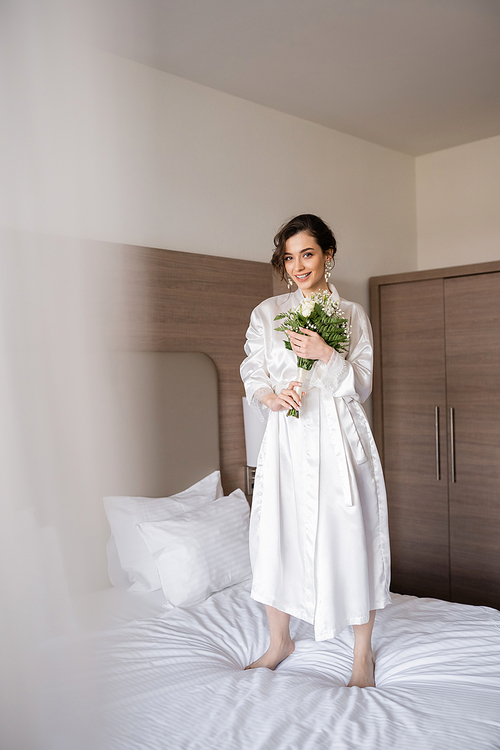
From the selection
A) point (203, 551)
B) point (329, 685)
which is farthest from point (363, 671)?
point (203, 551)

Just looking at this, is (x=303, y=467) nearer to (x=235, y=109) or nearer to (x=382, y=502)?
(x=382, y=502)

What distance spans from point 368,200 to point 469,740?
3029mm

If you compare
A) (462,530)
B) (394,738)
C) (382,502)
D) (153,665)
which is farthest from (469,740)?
(462,530)

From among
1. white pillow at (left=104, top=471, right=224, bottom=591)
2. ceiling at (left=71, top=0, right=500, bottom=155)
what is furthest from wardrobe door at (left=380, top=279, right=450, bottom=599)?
white pillow at (left=104, top=471, right=224, bottom=591)

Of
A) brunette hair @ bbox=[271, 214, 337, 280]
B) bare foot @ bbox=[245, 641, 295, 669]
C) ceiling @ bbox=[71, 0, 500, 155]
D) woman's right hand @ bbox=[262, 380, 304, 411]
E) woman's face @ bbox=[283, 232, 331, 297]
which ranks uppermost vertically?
ceiling @ bbox=[71, 0, 500, 155]

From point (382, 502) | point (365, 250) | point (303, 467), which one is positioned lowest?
point (382, 502)

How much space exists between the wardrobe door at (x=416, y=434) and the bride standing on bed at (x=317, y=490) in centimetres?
164

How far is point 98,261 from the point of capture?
38 centimetres

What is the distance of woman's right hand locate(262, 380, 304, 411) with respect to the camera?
1.65 meters

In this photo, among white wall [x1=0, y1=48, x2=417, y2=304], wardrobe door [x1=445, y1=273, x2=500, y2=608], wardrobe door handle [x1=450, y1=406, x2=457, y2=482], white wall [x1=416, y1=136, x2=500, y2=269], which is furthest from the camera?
white wall [x1=416, y1=136, x2=500, y2=269]

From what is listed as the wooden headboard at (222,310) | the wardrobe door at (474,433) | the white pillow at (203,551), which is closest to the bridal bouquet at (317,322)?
the white pillow at (203,551)

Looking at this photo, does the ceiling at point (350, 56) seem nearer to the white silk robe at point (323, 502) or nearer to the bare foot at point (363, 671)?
the white silk robe at point (323, 502)

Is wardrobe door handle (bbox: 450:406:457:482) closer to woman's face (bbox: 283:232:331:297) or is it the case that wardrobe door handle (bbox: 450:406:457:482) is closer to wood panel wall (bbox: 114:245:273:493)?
wood panel wall (bbox: 114:245:273:493)

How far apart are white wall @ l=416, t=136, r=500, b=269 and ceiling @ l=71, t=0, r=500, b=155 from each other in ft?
1.09
